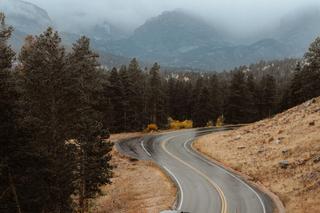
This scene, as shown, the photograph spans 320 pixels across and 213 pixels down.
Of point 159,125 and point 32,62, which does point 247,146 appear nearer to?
point 32,62

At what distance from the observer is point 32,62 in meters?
30.6

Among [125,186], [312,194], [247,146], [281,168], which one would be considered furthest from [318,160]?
[125,186]

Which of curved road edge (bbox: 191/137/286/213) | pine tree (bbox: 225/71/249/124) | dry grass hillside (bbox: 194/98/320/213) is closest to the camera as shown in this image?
curved road edge (bbox: 191/137/286/213)

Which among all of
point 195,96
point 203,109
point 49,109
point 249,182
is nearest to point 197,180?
point 249,182

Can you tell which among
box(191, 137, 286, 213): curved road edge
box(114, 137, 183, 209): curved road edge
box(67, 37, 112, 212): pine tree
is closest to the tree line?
box(67, 37, 112, 212): pine tree

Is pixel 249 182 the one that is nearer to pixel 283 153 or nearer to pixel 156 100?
pixel 283 153

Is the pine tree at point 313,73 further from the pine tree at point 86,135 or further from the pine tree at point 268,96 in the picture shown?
the pine tree at point 86,135

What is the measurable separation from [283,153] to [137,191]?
16.9m

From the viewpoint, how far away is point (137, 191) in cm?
4316

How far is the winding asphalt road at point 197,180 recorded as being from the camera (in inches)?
1414

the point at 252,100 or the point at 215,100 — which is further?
the point at 215,100

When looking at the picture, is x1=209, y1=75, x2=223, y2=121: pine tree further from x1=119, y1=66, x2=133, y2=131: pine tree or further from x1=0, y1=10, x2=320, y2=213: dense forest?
x1=0, y1=10, x2=320, y2=213: dense forest

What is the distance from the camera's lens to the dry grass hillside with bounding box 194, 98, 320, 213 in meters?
37.2

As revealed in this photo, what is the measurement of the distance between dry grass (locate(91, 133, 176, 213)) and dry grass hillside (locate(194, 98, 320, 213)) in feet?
31.4
